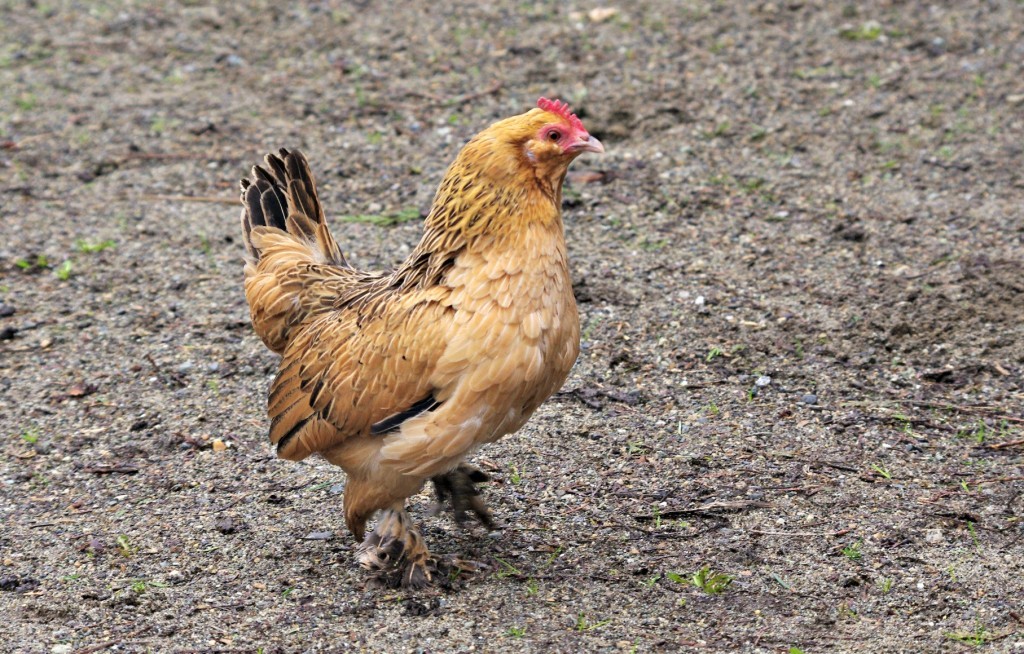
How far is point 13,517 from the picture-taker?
195 inches

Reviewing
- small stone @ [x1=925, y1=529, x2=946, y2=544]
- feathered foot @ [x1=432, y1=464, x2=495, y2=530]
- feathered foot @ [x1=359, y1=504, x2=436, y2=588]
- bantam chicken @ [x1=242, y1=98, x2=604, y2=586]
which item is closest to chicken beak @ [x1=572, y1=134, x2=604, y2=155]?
bantam chicken @ [x1=242, y1=98, x2=604, y2=586]

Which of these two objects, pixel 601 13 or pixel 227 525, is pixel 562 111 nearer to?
pixel 227 525

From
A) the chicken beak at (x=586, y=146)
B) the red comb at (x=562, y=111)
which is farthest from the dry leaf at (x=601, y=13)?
the chicken beak at (x=586, y=146)

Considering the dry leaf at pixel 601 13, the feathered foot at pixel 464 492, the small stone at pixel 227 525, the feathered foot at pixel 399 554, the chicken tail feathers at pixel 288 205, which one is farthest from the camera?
the dry leaf at pixel 601 13

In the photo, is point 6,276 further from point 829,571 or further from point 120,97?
point 829,571

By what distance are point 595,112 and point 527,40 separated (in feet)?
5.07

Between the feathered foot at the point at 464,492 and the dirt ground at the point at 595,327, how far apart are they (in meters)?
0.13

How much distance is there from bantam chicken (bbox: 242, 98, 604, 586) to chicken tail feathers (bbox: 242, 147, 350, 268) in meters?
0.84

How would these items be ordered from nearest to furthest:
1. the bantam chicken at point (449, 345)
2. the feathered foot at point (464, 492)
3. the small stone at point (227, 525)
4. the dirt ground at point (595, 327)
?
the bantam chicken at point (449, 345), the dirt ground at point (595, 327), the feathered foot at point (464, 492), the small stone at point (227, 525)

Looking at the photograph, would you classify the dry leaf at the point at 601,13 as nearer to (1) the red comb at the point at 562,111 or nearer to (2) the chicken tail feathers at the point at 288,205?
(2) the chicken tail feathers at the point at 288,205

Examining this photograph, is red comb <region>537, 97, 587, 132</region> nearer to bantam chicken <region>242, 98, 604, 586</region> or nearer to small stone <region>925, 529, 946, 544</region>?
bantam chicken <region>242, 98, 604, 586</region>

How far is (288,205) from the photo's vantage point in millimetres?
5508

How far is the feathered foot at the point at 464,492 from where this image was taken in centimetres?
473

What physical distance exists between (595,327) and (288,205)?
180cm
